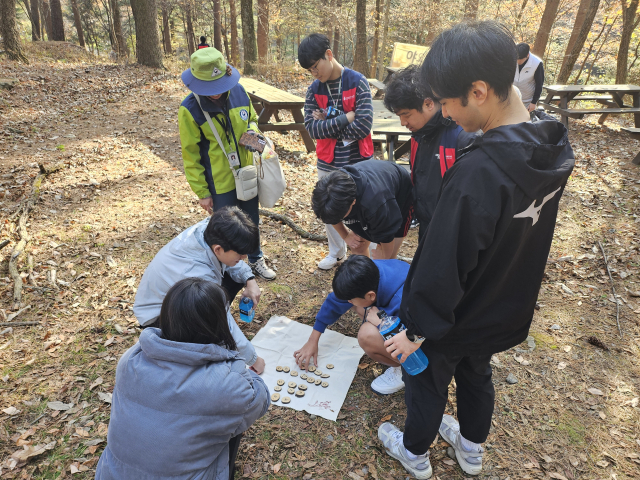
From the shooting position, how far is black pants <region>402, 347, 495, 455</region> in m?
1.62

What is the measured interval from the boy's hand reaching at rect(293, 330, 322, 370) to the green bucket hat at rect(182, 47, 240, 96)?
1817mm

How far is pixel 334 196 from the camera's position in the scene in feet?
7.64

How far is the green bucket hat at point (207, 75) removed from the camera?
2.68m

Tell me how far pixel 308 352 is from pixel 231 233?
3.35ft

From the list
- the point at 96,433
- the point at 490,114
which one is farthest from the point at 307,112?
the point at 96,433

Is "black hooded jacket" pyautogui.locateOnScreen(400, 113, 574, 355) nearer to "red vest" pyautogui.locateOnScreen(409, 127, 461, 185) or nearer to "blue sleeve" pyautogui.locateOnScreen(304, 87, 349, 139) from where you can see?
"red vest" pyautogui.locateOnScreen(409, 127, 461, 185)

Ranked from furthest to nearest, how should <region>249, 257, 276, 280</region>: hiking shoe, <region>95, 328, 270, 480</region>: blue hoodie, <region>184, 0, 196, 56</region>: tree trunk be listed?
<region>184, 0, 196, 56</region>: tree trunk → <region>249, 257, 276, 280</region>: hiking shoe → <region>95, 328, 270, 480</region>: blue hoodie

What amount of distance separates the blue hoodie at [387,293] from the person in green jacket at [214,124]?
0.81 m

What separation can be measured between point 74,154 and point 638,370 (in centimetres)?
684

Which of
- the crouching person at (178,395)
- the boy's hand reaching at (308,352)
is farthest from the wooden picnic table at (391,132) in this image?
the crouching person at (178,395)

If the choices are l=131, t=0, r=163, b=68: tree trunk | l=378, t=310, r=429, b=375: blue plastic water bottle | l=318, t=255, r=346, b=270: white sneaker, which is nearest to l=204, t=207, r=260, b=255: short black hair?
l=378, t=310, r=429, b=375: blue plastic water bottle

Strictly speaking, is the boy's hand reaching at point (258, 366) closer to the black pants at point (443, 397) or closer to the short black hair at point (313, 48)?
the black pants at point (443, 397)

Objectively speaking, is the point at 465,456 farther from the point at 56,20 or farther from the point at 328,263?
the point at 56,20

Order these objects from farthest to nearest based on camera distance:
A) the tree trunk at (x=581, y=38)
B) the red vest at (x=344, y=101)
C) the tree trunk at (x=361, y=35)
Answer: the tree trunk at (x=361, y=35) → the tree trunk at (x=581, y=38) → the red vest at (x=344, y=101)
